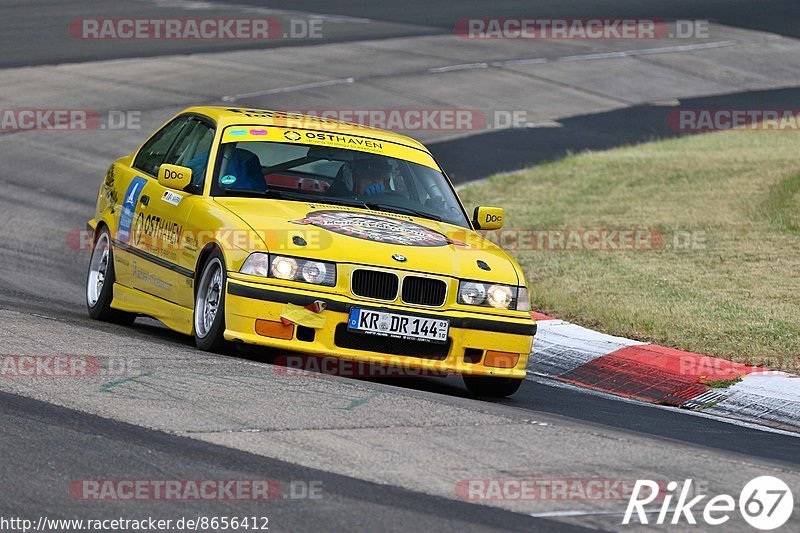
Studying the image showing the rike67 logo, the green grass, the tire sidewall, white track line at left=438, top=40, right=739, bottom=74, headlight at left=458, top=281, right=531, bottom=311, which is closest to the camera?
the rike67 logo

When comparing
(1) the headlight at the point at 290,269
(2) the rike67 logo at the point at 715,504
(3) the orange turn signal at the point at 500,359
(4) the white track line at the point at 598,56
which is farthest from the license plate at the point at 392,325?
(4) the white track line at the point at 598,56

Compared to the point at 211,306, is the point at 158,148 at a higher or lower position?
higher

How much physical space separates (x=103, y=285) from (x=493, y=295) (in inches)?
119

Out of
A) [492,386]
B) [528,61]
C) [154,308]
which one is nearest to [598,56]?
[528,61]

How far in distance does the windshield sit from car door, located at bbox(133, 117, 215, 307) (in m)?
0.23

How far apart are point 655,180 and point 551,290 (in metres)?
6.10

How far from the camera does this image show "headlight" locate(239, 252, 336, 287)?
816cm

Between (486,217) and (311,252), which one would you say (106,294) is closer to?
(311,252)

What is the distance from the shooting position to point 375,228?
28.2 feet

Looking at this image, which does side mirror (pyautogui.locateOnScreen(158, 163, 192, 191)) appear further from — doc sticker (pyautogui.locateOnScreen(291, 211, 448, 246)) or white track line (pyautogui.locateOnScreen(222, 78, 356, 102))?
white track line (pyautogui.locateOnScreen(222, 78, 356, 102))

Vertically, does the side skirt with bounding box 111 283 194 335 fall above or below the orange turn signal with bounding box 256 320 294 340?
below

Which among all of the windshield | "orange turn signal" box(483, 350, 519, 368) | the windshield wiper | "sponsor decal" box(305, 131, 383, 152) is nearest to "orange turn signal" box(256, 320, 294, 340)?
"orange turn signal" box(483, 350, 519, 368)

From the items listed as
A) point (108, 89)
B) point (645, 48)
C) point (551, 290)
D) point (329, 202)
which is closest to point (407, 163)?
point (329, 202)

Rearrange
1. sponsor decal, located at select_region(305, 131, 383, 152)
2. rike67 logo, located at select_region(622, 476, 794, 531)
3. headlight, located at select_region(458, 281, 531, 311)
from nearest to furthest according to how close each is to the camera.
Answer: rike67 logo, located at select_region(622, 476, 794, 531) → headlight, located at select_region(458, 281, 531, 311) → sponsor decal, located at select_region(305, 131, 383, 152)
